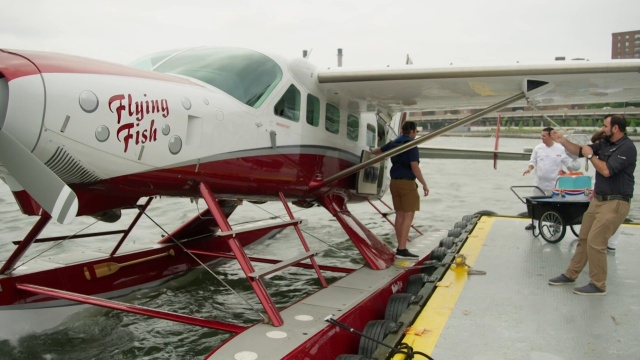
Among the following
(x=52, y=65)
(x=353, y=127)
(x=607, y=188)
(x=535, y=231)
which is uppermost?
(x=52, y=65)

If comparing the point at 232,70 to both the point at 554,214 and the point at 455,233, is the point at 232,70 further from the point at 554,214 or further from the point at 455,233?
the point at 455,233

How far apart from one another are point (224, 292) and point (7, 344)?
8.61 feet

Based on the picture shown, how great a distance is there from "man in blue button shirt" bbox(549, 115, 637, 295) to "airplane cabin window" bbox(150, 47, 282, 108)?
9.22 ft

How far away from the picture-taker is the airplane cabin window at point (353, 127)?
7.29m

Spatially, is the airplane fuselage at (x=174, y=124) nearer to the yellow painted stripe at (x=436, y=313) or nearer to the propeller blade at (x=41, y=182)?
the propeller blade at (x=41, y=182)

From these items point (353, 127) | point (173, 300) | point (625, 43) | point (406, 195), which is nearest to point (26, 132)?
point (173, 300)

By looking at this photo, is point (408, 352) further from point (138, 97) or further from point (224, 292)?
point (224, 292)

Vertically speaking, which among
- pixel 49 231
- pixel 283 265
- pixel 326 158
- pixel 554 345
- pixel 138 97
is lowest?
pixel 49 231

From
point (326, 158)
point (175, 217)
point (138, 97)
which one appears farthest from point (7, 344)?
point (175, 217)

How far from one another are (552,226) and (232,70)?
4768 mm

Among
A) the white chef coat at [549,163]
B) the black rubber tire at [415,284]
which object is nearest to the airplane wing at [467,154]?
the white chef coat at [549,163]

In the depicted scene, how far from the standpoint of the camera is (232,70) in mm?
5012

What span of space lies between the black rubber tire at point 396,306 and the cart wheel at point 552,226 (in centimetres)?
295

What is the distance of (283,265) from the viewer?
443cm
